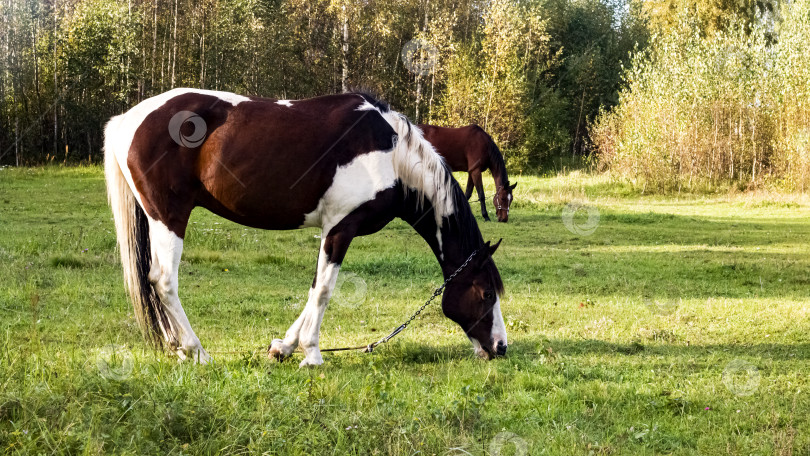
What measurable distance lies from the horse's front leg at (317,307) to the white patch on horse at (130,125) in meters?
1.28

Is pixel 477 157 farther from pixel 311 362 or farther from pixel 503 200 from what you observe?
pixel 311 362

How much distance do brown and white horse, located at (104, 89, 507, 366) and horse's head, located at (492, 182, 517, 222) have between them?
31.6ft

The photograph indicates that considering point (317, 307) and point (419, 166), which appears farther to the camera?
point (419, 166)

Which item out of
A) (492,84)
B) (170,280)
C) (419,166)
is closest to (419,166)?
(419,166)

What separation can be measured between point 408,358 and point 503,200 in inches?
388

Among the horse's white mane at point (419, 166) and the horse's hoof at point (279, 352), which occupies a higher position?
the horse's white mane at point (419, 166)

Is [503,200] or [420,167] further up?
[420,167]

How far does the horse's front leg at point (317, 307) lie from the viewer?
5113 millimetres

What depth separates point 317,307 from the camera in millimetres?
5172

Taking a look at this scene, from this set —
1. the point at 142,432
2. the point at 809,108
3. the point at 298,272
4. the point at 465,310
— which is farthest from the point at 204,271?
the point at 809,108

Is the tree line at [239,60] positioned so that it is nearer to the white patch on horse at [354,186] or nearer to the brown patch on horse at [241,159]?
the brown patch on horse at [241,159]

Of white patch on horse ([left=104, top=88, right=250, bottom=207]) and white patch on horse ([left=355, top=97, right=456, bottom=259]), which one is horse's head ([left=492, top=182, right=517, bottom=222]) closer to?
white patch on horse ([left=355, top=97, right=456, bottom=259])

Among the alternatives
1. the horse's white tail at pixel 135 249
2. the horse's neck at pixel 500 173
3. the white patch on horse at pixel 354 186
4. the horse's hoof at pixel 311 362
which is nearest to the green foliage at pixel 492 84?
the horse's neck at pixel 500 173

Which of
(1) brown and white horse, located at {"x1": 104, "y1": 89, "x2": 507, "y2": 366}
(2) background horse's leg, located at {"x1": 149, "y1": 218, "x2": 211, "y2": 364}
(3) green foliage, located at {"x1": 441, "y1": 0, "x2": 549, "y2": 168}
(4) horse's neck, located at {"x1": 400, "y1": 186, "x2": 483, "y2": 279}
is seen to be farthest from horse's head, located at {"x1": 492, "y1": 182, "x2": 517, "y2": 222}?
(3) green foliage, located at {"x1": 441, "y1": 0, "x2": 549, "y2": 168}
